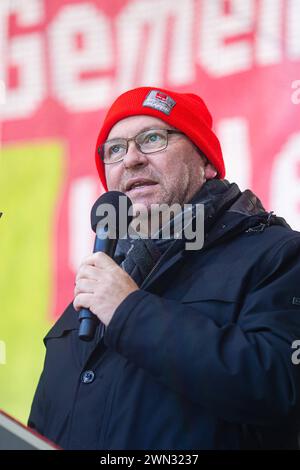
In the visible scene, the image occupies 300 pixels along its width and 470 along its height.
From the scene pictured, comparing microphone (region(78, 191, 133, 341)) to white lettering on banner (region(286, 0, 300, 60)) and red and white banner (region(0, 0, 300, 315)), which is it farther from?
white lettering on banner (region(286, 0, 300, 60))

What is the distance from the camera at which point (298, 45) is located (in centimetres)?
219

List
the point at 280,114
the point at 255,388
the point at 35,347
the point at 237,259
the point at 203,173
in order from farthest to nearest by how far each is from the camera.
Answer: the point at 35,347
the point at 280,114
the point at 203,173
the point at 237,259
the point at 255,388

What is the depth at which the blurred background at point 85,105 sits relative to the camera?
2.20 meters

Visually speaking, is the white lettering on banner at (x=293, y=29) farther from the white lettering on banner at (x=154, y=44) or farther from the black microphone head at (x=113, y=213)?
the black microphone head at (x=113, y=213)

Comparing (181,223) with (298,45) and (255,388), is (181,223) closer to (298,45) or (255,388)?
(255,388)

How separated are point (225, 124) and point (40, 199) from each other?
2.29 feet

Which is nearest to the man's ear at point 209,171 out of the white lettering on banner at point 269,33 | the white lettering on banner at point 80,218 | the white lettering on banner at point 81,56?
the white lettering on banner at point 269,33

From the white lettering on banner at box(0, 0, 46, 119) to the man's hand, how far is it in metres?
1.43

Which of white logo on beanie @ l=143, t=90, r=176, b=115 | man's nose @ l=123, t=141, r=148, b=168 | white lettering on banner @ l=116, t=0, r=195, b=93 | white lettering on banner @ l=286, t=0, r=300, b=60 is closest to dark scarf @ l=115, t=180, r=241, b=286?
man's nose @ l=123, t=141, r=148, b=168

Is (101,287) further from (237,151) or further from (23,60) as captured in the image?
(23,60)

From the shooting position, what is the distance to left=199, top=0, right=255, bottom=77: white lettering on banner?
230 cm

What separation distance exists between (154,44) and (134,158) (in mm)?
949

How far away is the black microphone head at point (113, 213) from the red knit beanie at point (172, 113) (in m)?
0.31
